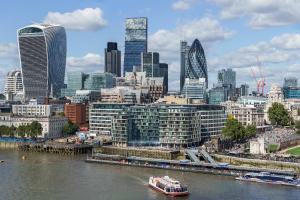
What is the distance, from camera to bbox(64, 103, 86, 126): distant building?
166 m

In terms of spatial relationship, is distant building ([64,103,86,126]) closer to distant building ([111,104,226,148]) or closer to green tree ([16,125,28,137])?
green tree ([16,125,28,137])

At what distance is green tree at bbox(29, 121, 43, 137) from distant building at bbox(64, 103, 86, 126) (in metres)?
23.0

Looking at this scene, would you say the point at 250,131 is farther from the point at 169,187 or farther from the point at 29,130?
the point at 169,187

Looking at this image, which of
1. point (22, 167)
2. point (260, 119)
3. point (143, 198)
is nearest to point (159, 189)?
point (143, 198)

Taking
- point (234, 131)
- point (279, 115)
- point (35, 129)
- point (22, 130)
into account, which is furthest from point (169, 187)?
point (279, 115)

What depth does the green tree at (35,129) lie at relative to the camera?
141 m

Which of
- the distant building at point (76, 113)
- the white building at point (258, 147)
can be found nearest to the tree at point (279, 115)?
the distant building at point (76, 113)

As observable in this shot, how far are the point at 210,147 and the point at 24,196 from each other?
47866 millimetres

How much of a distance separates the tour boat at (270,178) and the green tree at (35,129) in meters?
72.2

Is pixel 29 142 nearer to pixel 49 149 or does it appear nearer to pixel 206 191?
pixel 49 149

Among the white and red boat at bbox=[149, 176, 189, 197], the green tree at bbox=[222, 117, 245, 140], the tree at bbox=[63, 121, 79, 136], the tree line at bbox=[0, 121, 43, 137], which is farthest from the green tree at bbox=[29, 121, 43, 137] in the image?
the white and red boat at bbox=[149, 176, 189, 197]

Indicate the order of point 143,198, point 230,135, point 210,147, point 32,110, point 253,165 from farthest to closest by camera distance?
1. point 32,110
2. point 230,135
3. point 210,147
4. point 253,165
5. point 143,198

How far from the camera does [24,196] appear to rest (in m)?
67.4

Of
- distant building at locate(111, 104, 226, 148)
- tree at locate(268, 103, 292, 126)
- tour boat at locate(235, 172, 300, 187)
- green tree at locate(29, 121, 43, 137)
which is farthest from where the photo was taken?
tree at locate(268, 103, 292, 126)
